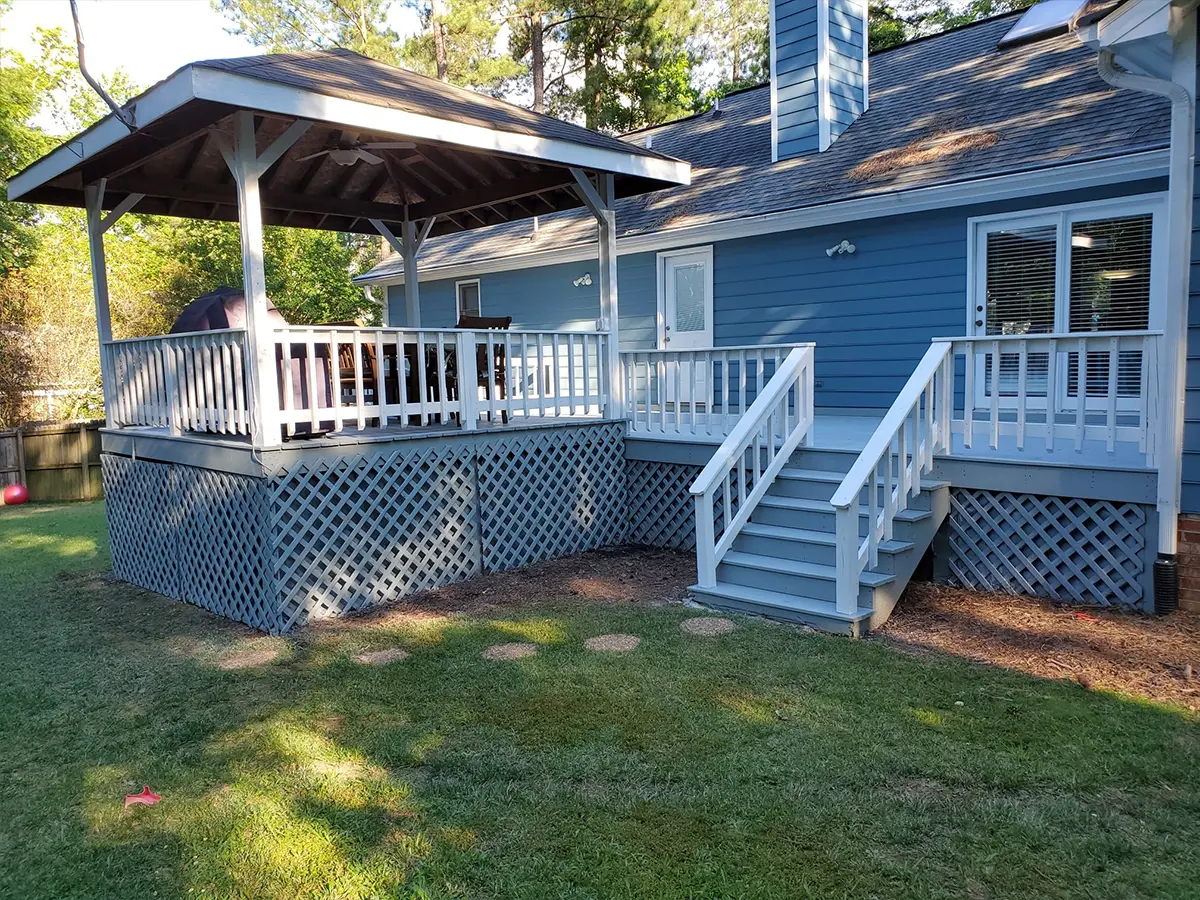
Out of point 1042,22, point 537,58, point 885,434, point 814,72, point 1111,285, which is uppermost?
point 537,58

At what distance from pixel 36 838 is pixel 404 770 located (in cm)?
128

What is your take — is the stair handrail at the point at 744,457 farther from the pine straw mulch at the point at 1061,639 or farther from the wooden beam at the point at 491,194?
the wooden beam at the point at 491,194

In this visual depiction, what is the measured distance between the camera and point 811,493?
5.93 meters

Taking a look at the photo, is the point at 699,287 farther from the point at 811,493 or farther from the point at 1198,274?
the point at 1198,274

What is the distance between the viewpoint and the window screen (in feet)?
42.4

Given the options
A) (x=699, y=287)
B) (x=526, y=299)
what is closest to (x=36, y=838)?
(x=699, y=287)

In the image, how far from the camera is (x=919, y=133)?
8.48m

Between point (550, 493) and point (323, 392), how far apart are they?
1988 mm

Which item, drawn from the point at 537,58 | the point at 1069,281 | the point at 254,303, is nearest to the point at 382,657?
the point at 254,303

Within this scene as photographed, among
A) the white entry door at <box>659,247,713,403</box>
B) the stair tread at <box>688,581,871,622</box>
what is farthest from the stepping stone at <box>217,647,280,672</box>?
the white entry door at <box>659,247,713,403</box>

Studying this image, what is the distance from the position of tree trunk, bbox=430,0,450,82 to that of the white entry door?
51.7 feet

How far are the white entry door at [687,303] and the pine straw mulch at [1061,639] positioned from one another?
4727 millimetres

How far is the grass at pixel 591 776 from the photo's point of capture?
2656mm

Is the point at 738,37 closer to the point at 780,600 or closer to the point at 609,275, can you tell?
the point at 609,275
